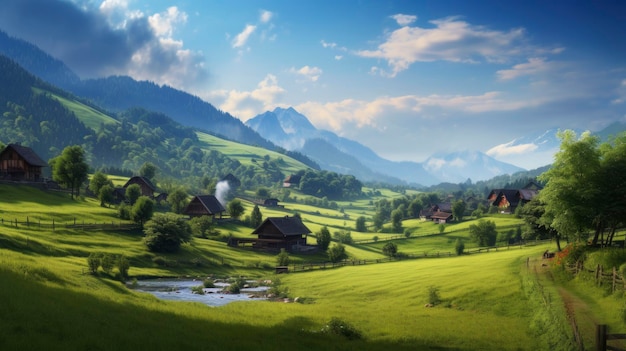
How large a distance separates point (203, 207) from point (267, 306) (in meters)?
86.5

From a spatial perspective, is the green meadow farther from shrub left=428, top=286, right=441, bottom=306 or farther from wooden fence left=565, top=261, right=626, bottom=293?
wooden fence left=565, top=261, right=626, bottom=293

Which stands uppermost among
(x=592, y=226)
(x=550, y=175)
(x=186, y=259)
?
(x=550, y=175)

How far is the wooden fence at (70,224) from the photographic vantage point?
7606 centimetres

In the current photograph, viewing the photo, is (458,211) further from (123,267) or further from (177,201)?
(123,267)

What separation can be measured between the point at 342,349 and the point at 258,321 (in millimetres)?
9592

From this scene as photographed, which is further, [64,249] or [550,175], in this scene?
[64,249]

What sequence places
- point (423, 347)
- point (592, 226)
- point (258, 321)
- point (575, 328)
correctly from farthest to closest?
point (592, 226) < point (258, 321) < point (423, 347) < point (575, 328)

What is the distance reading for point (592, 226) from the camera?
182ft

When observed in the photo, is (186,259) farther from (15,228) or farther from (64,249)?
(15,228)

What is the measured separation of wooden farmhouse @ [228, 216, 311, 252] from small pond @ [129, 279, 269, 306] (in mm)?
36464

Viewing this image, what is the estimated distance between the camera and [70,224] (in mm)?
84250

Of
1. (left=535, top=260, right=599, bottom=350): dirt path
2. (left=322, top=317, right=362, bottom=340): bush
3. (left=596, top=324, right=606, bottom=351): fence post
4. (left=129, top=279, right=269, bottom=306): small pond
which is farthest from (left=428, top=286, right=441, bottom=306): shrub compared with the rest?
(left=596, top=324, right=606, bottom=351): fence post

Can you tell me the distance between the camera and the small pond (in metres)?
56.4

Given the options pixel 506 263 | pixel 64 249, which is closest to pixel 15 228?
pixel 64 249
